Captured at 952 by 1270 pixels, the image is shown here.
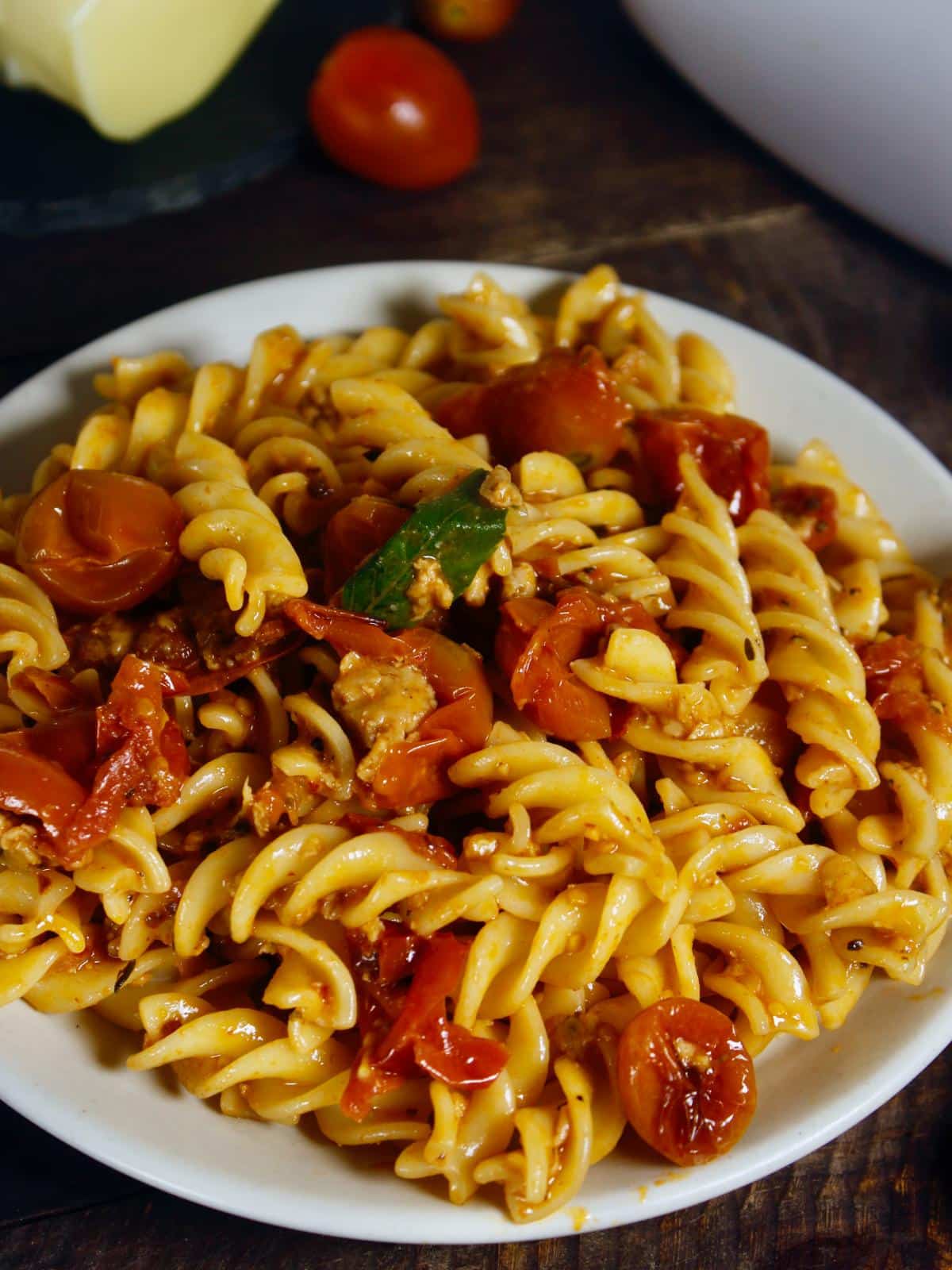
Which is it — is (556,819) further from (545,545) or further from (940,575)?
(940,575)

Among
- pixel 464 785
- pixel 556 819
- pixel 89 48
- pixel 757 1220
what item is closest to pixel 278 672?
pixel 464 785

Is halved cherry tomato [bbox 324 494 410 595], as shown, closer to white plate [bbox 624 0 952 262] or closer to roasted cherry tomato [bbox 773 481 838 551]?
roasted cherry tomato [bbox 773 481 838 551]

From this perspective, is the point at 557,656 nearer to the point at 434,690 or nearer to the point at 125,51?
the point at 434,690

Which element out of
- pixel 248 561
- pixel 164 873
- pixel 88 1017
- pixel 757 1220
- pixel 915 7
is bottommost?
pixel 757 1220

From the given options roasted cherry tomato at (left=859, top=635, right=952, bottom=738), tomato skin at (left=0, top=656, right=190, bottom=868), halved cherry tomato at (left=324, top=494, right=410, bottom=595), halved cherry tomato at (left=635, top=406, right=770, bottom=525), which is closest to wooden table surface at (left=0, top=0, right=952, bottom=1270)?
halved cherry tomato at (left=635, top=406, right=770, bottom=525)

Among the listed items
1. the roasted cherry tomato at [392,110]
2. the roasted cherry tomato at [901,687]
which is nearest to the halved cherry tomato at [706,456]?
the roasted cherry tomato at [901,687]
